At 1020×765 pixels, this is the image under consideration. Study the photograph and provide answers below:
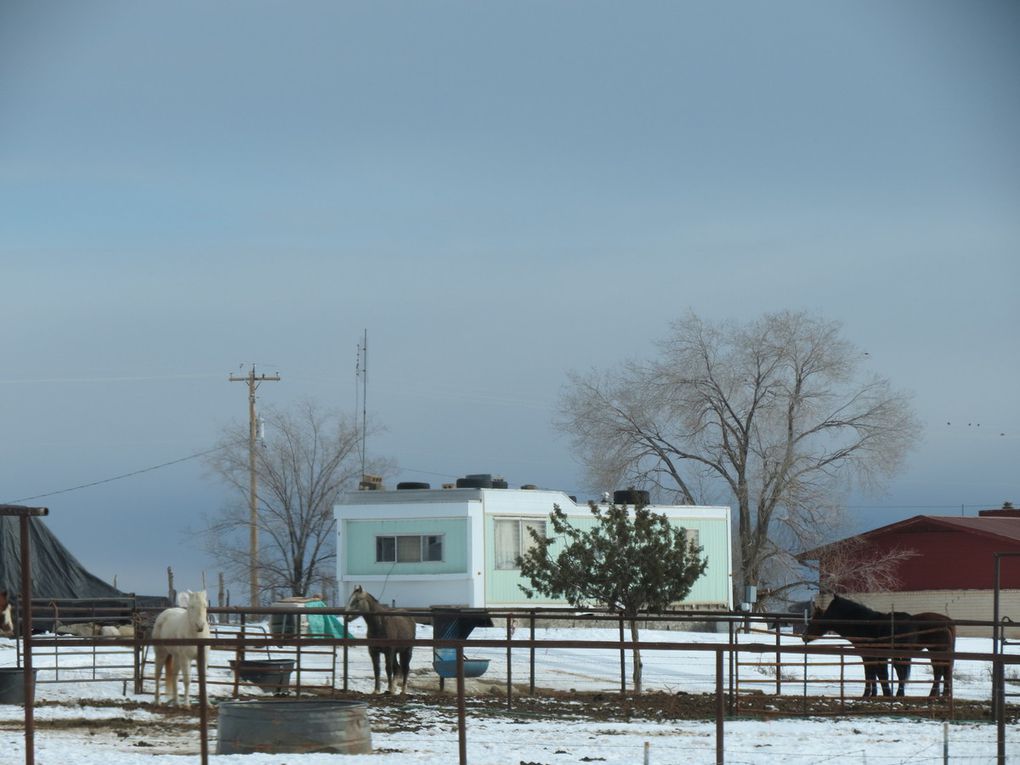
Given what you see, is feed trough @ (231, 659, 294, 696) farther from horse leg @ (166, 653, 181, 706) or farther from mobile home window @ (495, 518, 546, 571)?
mobile home window @ (495, 518, 546, 571)

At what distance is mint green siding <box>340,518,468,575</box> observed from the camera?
37.2 m

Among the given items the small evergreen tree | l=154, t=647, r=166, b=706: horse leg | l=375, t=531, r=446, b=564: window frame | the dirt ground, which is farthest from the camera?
l=375, t=531, r=446, b=564: window frame

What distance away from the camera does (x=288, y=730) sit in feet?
38.4

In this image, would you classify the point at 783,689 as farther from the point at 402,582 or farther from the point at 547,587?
the point at 402,582

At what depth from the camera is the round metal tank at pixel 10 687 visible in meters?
16.7

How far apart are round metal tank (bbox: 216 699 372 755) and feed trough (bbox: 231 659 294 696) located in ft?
19.3

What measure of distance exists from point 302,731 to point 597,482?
39.0 m

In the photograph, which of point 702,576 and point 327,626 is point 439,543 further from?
point 327,626

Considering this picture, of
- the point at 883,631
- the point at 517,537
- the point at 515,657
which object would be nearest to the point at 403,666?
the point at 515,657

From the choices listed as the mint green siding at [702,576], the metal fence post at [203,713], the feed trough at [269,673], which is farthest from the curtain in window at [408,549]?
the metal fence post at [203,713]

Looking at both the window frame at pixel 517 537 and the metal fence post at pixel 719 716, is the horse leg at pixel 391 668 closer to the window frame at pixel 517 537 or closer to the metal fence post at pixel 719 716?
the metal fence post at pixel 719 716

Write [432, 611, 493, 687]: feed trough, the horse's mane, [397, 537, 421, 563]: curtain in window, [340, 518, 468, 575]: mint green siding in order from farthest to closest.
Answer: [397, 537, 421, 563]: curtain in window, [340, 518, 468, 575]: mint green siding, the horse's mane, [432, 611, 493, 687]: feed trough

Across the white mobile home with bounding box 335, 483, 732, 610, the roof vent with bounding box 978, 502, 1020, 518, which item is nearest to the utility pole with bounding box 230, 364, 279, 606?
the white mobile home with bounding box 335, 483, 732, 610

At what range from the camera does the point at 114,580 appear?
137 ft
